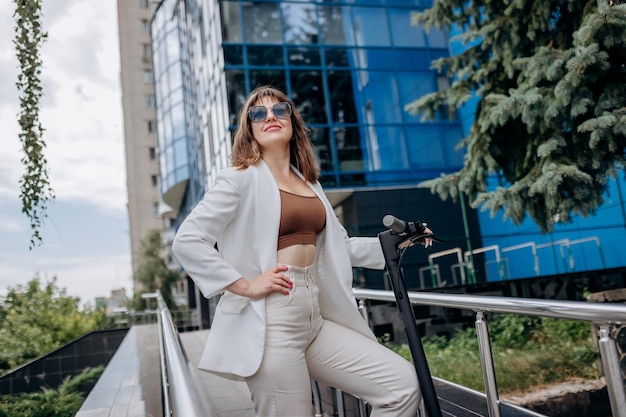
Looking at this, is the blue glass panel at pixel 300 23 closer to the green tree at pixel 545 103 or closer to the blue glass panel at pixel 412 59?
the blue glass panel at pixel 412 59

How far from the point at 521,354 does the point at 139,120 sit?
166 ft

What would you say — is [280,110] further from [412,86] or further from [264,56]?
[412,86]

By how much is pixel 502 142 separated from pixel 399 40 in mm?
12497

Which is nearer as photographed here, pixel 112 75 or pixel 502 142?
pixel 502 142

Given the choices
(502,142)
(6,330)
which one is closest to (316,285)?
(502,142)

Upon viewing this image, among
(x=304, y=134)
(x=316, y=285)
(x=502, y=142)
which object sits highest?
(x=502, y=142)

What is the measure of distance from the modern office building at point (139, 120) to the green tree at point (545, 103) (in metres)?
47.3

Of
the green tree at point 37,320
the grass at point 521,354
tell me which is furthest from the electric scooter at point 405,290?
the green tree at point 37,320

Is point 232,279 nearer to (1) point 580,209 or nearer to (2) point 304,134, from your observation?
(2) point 304,134

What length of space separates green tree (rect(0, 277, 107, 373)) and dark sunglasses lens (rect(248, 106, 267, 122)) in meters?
5.44

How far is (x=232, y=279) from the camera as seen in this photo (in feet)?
5.84

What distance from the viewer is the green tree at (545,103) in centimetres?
539

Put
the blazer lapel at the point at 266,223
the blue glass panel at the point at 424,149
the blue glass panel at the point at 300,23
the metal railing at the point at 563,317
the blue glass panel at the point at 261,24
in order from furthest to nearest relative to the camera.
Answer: the blue glass panel at the point at 424,149
the blue glass panel at the point at 300,23
the blue glass panel at the point at 261,24
the blazer lapel at the point at 266,223
the metal railing at the point at 563,317

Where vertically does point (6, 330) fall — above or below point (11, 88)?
below
